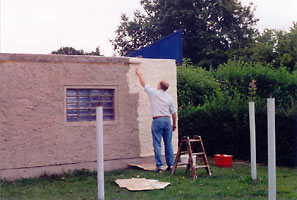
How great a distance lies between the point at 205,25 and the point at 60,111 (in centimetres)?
2811

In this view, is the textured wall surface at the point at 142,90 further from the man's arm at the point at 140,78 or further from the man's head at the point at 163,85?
the man's head at the point at 163,85

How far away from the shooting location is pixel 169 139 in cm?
1004

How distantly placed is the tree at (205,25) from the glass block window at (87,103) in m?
24.1

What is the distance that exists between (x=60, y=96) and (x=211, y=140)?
5.32m

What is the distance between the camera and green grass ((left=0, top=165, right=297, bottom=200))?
743 cm

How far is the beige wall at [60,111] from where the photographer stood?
9141mm

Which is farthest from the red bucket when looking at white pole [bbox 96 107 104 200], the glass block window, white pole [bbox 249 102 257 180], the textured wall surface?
white pole [bbox 96 107 104 200]

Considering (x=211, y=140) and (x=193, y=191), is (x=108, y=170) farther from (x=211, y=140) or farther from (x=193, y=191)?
(x=211, y=140)

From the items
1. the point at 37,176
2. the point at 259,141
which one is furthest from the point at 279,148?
the point at 37,176

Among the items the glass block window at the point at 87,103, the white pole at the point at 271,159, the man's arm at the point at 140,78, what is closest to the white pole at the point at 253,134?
the white pole at the point at 271,159

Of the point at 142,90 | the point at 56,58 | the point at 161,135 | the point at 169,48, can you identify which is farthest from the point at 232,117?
the point at 56,58

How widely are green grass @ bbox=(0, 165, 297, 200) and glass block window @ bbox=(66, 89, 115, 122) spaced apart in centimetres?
128

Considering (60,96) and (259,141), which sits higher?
(60,96)

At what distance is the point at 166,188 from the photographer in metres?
8.04
